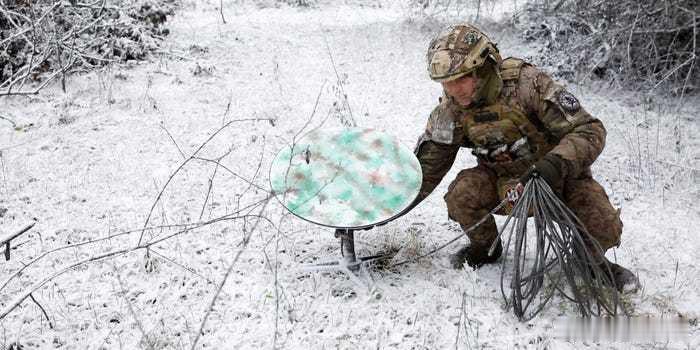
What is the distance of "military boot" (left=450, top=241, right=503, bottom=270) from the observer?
3490 mm

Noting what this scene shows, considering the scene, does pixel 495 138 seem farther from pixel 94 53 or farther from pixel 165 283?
pixel 94 53

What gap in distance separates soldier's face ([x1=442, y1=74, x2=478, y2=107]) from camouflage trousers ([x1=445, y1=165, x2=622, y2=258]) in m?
0.47

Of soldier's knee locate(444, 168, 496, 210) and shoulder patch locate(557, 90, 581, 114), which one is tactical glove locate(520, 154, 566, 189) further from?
soldier's knee locate(444, 168, 496, 210)

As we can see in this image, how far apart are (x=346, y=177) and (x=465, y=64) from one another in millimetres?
895

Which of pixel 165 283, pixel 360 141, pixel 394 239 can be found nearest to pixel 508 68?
pixel 360 141

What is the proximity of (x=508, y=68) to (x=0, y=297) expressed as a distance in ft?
10.3

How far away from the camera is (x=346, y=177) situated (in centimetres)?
321

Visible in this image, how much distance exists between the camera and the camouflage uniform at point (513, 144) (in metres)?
2.97

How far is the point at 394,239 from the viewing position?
371cm

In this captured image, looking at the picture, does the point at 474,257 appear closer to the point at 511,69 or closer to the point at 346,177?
the point at 346,177

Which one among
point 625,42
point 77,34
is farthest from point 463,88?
point 77,34

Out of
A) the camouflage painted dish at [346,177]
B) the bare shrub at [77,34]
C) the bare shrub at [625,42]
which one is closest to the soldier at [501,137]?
the camouflage painted dish at [346,177]

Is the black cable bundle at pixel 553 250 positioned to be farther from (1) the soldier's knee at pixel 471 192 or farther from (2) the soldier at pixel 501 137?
(1) the soldier's knee at pixel 471 192

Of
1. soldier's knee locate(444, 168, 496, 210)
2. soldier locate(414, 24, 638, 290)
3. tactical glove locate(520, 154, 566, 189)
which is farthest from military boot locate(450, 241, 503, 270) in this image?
tactical glove locate(520, 154, 566, 189)
